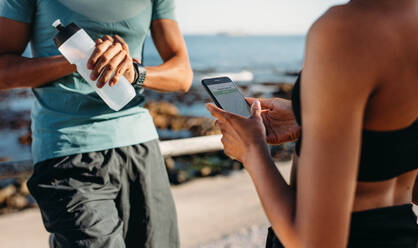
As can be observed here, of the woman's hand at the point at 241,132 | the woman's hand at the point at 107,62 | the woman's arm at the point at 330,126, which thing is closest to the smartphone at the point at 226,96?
the woman's hand at the point at 241,132

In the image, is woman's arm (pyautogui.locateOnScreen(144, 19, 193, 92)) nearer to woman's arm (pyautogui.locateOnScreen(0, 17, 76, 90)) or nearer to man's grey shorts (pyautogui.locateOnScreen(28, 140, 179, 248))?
man's grey shorts (pyautogui.locateOnScreen(28, 140, 179, 248))

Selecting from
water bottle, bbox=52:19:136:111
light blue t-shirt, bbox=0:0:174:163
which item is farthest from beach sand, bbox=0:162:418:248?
water bottle, bbox=52:19:136:111

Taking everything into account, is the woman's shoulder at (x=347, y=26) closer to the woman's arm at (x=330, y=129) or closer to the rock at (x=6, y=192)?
the woman's arm at (x=330, y=129)

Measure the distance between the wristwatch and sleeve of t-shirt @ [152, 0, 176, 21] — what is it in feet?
1.22

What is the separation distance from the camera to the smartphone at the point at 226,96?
4.80 ft

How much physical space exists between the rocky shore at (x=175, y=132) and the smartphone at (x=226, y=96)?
18.7 ft

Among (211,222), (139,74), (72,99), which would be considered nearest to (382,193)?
(139,74)

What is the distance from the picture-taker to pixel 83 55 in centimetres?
163

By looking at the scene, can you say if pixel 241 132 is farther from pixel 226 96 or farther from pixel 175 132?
pixel 175 132

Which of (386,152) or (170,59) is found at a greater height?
(386,152)

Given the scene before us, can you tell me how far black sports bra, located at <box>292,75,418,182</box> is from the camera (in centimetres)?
99

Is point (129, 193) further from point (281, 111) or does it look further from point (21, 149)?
point (21, 149)

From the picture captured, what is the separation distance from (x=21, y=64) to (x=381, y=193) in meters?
1.55

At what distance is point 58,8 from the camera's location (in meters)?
1.75
